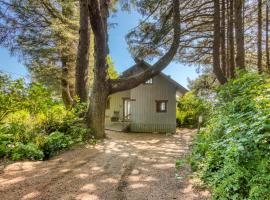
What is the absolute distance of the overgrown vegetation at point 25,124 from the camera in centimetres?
701

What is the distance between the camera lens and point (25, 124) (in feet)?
27.0

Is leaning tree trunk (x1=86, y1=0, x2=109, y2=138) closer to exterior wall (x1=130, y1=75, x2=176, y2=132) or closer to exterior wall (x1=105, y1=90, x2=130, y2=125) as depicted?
exterior wall (x1=130, y1=75, x2=176, y2=132)

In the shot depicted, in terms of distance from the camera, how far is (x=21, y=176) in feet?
18.1

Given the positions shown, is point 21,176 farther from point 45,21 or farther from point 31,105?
point 45,21

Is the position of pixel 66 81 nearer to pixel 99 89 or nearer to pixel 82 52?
pixel 82 52

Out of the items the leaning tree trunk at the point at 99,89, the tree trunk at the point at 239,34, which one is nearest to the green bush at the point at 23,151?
the leaning tree trunk at the point at 99,89

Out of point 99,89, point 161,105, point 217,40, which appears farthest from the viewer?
point 161,105

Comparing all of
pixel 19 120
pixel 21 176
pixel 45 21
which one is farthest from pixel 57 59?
pixel 21 176

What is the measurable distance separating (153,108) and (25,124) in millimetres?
12961

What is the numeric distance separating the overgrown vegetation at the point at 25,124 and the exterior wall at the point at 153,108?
10633 millimetres

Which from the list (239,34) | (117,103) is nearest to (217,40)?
(239,34)

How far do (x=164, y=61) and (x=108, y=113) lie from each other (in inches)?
428

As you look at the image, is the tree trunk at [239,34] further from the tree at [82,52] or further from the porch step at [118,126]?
the porch step at [118,126]

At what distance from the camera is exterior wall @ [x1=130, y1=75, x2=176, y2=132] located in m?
19.9
